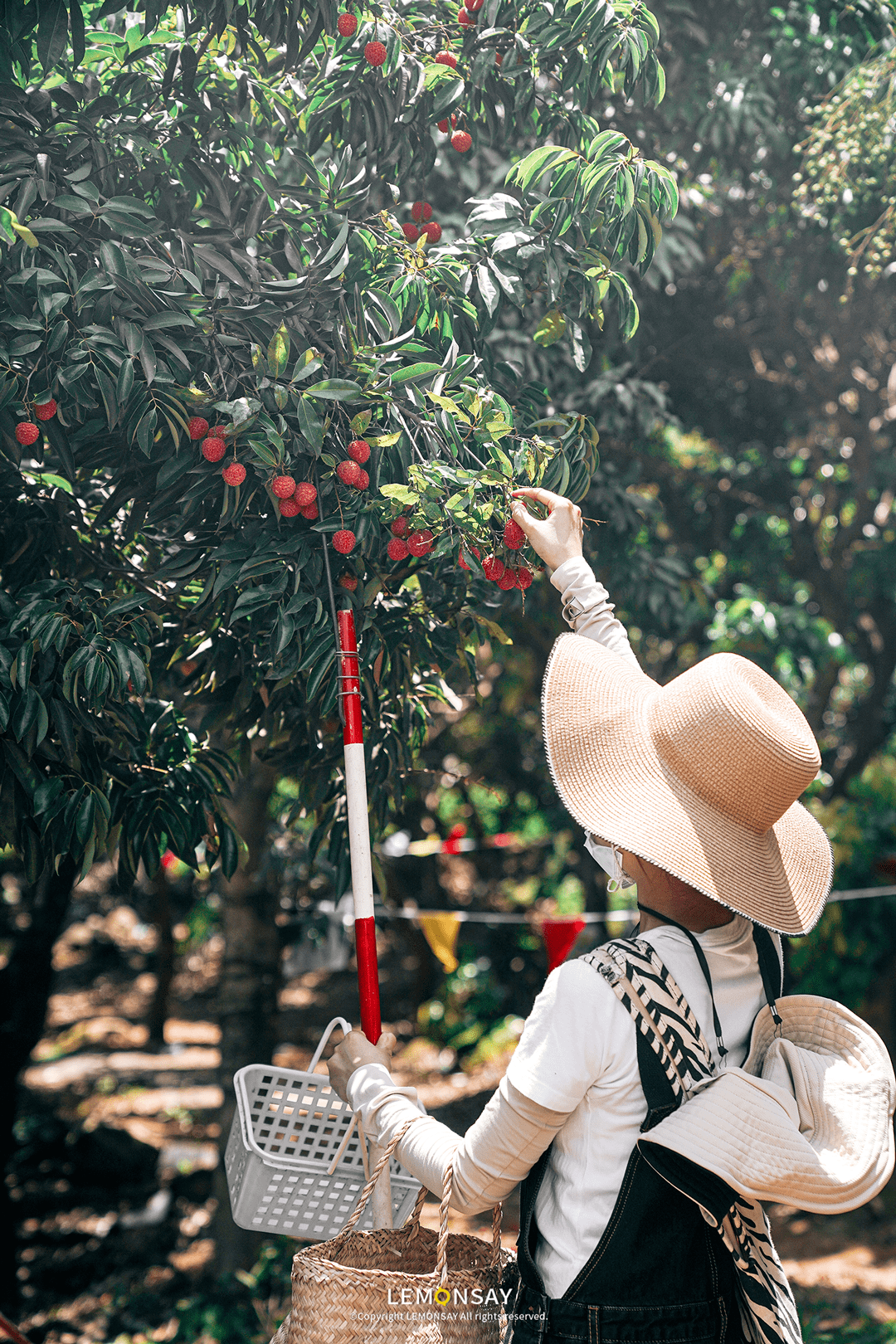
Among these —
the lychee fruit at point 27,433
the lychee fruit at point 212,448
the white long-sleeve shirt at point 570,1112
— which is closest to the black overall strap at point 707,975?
the white long-sleeve shirt at point 570,1112

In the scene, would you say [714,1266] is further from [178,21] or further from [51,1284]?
[51,1284]

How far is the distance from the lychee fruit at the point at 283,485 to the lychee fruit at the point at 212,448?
11 centimetres

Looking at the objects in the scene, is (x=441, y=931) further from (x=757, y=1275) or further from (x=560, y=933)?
(x=757, y=1275)

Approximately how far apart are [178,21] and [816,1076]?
262 cm

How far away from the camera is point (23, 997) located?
5.14 meters

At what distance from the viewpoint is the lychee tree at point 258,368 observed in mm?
1852

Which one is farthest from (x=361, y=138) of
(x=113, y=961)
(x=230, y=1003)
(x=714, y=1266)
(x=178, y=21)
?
(x=113, y=961)

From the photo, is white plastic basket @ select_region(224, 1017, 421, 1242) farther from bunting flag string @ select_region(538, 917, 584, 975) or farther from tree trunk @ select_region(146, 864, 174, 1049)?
tree trunk @ select_region(146, 864, 174, 1049)

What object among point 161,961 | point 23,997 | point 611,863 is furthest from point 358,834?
point 161,961

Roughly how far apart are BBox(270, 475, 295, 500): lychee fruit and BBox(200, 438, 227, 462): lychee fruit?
108 millimetres

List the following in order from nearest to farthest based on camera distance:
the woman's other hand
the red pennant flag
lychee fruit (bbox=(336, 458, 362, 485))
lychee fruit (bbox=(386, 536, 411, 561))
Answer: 1. the woman's other hand
2. lychee fruit (bbox=(336, 458, 362, 485))
3. lychee fruit (bbox=(386, 536, 411, 561))
4. the red pennant flag

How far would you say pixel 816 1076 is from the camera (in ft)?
4.52

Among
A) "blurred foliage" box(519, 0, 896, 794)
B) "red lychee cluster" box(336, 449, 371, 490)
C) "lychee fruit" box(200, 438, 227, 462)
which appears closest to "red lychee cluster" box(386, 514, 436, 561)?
"red lychee cluster" box(336, 449, 371, 490)

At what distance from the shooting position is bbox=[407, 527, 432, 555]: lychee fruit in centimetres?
199
